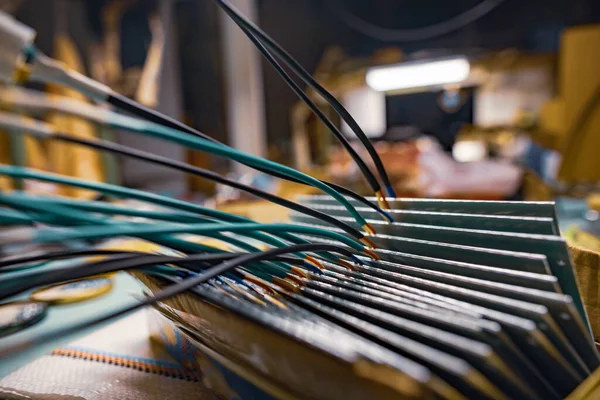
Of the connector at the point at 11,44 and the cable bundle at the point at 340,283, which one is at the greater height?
the connector at the point at 11,44

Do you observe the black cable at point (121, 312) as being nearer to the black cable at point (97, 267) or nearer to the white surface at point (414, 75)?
the black cable at point (97, 267)

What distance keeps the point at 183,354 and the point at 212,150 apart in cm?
19

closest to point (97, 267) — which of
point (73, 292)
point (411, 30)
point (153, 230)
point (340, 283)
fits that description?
point (153, 230)

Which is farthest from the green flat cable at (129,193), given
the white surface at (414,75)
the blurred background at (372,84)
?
the white surface at (414,75)

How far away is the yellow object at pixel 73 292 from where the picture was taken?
0.60 metres

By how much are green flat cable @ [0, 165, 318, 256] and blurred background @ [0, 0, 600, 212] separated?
1.00 meters

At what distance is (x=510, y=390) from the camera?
0.68 feet

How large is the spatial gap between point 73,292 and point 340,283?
51 cm

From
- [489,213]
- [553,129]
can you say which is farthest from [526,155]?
[489,213]

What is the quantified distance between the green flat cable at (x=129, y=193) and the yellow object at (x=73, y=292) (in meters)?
0.33

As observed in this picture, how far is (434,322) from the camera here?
22cm

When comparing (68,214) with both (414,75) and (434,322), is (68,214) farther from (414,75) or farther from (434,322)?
(414,75)

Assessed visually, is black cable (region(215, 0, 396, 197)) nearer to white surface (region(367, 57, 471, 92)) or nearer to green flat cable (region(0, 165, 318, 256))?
green flat cable (region(0, 165, 318, 256))

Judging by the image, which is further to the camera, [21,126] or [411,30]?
[411,30]
